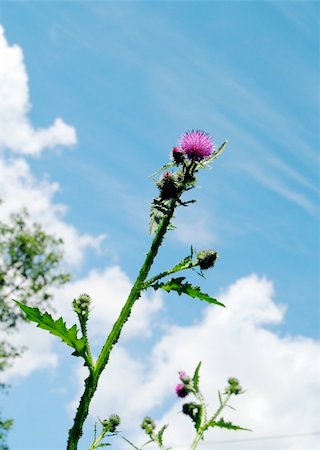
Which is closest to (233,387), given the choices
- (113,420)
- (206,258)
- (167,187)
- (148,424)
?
(148,424)

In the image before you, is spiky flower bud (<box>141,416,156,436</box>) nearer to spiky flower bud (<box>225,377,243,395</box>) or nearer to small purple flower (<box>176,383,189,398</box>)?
small purple flower (<box>176,383,189,398</box>)

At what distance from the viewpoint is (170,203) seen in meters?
3.42

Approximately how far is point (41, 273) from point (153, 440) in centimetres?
2521

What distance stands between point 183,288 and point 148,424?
13.6 feet

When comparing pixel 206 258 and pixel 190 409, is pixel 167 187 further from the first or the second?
pixel 190 409

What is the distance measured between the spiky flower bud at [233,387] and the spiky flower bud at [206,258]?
370cm

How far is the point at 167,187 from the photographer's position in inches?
138

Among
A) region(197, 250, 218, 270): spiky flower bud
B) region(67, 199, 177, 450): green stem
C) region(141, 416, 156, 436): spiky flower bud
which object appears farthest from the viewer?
region(141, 416, 156, 436): spiky flower bud

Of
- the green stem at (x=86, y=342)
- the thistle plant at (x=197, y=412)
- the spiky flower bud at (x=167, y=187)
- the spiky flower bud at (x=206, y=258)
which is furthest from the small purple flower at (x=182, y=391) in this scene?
the spiky flower bud at (x=167, y=187)

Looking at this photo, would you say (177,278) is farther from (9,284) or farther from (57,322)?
(9,284)

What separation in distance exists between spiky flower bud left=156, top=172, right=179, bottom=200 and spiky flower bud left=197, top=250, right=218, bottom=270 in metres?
0.41

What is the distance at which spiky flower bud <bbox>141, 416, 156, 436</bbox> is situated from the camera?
6895mm

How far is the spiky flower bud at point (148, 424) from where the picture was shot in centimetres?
689

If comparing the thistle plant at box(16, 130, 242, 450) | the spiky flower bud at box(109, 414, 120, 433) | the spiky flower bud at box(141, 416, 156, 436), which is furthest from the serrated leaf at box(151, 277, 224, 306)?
the spiky flower bud at box(141, 416, 156, 436)
